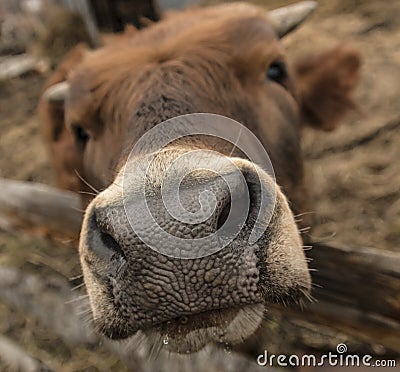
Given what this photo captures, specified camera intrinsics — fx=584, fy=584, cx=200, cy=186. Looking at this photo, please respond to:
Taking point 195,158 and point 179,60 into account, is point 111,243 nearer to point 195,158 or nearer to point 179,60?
point 195,158

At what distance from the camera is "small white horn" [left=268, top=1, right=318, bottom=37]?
3586mm

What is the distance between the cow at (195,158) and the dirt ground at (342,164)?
0.60m

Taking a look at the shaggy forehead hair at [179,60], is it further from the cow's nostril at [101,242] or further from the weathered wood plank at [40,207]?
the weathered wood plank at [40,207]

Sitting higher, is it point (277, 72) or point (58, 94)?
point (277, 72)

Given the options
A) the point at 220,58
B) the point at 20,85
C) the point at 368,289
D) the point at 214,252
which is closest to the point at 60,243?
the point at 220,58

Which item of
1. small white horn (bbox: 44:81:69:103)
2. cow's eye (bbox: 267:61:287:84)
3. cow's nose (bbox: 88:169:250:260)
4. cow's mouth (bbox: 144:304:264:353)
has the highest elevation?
cow's nose (bbox: 88:169:250:260)

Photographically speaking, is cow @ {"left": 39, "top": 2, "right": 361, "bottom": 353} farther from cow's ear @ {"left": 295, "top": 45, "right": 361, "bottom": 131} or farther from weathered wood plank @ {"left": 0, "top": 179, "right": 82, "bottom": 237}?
weathered wood plank @ {"left": 0, "top": 179, "right": 82, "bottom": 237}

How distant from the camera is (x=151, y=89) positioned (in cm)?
272

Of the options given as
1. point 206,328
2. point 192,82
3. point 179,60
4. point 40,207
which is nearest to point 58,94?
point 40,207

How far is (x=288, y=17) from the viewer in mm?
3688

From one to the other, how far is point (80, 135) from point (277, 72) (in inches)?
47.5

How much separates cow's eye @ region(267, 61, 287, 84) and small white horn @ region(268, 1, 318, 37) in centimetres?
38

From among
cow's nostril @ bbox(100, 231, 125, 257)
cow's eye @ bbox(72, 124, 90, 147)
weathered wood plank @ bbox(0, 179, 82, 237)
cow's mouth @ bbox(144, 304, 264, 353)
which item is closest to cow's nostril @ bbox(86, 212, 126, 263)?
cow's nostril @ bbox(100, 231, 125, 257)

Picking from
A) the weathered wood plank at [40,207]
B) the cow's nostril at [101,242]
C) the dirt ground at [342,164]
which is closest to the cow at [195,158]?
the cow's nostril at [101,242]
